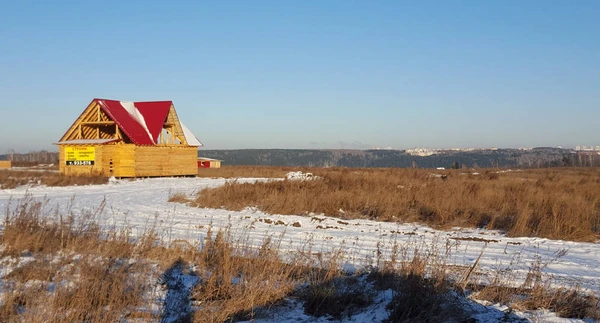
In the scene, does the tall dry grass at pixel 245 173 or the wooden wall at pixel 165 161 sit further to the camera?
the tall dry grass at pixel 245 173

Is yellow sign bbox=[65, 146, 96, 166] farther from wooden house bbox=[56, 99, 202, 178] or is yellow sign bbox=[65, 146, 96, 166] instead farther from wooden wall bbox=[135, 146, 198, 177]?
wooden wall bbox=[135, 146, 198, 177]

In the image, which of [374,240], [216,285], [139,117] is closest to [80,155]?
[139,117]

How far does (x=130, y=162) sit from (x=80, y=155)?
3.53 meters

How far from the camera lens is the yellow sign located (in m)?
32.8

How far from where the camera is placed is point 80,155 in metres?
33.2

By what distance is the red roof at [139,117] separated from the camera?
110 feet

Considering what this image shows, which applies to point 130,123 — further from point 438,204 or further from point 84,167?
point 438,204

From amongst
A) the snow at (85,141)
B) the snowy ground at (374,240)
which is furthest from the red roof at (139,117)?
the snowy ground at (374,240)

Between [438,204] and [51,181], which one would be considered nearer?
[438,204]

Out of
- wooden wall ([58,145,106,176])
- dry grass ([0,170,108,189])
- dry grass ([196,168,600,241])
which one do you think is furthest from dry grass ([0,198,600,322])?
wooden wall ([58,145,106,176])

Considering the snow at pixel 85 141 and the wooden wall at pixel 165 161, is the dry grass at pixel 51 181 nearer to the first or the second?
the snow at pixel 85 141

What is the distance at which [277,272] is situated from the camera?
20.6ft

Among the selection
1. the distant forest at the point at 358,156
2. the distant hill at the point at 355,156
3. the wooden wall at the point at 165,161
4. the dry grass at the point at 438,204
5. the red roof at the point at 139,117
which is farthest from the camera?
the distant hill at the point at 355,156

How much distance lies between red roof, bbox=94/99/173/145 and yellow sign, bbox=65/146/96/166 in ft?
8.74
